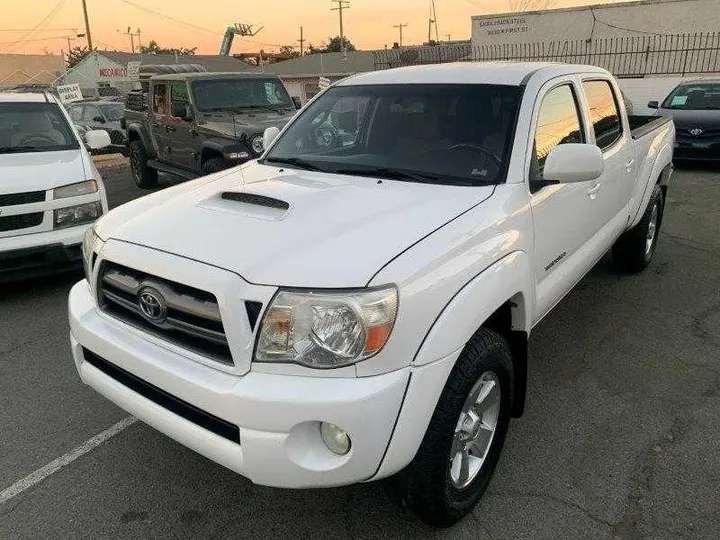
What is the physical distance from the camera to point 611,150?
3.99 metres

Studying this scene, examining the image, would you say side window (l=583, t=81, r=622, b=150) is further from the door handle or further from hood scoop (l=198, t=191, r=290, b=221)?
hood scoop (l=198, t=191, r=290, b=221)

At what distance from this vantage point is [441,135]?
10.3ft

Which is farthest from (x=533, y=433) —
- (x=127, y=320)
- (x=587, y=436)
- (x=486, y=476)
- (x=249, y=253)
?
(x=127, y=320)

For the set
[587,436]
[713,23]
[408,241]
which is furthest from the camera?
[713,23]

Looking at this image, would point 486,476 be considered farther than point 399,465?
Yes

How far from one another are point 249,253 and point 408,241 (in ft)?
1.92

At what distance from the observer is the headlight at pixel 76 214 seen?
5.07 metres

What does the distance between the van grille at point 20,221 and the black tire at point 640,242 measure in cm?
499

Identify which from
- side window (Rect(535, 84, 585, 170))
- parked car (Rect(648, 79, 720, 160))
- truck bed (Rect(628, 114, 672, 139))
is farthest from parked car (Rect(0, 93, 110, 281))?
parked car (Rect(648, 79, 720, 160))

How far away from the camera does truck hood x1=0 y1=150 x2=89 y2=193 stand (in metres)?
4.93

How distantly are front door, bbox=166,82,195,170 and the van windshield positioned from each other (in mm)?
5099

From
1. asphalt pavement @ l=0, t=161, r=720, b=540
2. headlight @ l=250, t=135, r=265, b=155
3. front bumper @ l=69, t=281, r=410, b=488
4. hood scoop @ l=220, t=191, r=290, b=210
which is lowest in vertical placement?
asphalt pavement @ l=0, t=161, r=720, b=540

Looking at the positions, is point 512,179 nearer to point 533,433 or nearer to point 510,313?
point 510,313

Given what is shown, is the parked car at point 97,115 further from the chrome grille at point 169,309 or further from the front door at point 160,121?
the chrome grille at point 169,309
